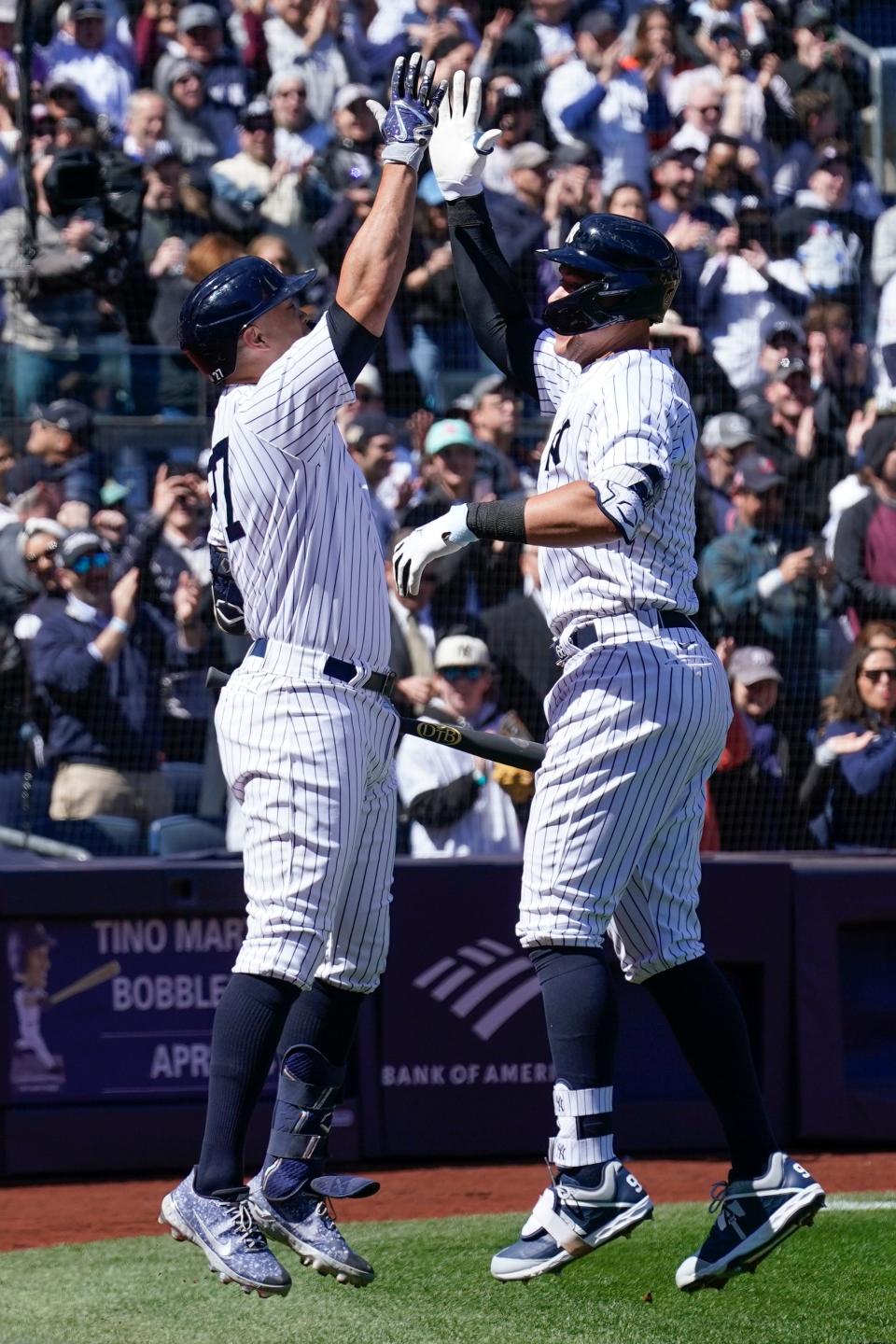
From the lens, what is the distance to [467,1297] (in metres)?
4.77

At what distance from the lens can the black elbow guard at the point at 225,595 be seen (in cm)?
420

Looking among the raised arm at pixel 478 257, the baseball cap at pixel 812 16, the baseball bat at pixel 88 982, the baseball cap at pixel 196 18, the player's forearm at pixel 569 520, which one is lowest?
the baseball bat at pixel 88 982

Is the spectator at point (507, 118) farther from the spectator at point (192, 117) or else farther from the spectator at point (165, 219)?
the spectator at point (165, 219)

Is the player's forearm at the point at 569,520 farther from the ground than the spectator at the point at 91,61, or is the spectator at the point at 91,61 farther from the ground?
the spectator at the point at 91,61

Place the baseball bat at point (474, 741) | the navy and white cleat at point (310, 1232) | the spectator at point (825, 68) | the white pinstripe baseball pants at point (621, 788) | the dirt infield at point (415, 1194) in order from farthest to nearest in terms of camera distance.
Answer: the spectator at point (825, 68)
the dirt infield at point (415, 1194)
the baseball bat at point (474, 741)
the white pinstripe baseball pants at point (621, 788)
the navy and white cleat at point (310, 1232)

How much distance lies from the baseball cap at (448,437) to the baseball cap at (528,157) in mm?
2040

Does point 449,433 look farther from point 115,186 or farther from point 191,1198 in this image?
point 191,1198

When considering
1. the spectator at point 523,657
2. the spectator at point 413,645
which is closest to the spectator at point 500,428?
the spectator at point 413,645

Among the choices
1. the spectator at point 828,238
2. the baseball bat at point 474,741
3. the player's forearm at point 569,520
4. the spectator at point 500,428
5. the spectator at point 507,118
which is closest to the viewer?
the player's forearm at point 569,520

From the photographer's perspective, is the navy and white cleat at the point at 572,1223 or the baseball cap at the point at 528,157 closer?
the navy and white cleat at the point at 572,1223

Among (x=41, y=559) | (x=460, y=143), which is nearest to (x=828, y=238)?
(x=41, y=559)

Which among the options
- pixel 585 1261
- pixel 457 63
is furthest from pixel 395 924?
pixel 457 63

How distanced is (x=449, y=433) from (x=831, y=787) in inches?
87.2

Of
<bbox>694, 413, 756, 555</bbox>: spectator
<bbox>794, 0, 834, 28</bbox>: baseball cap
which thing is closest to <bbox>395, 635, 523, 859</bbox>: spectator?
<bbox>694, 413, 756, 555</bbox>: spectator
